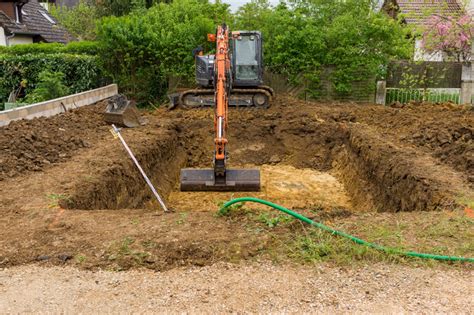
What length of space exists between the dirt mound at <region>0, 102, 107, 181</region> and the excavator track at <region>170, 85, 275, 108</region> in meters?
3.72

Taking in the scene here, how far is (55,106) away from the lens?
40.0 feet

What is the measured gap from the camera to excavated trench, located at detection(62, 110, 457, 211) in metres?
7.01

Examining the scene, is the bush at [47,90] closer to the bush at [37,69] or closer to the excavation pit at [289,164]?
the bush at [37,69]

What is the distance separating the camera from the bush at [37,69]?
51.6 feet

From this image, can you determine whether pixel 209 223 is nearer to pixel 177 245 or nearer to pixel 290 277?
pixel 177 245

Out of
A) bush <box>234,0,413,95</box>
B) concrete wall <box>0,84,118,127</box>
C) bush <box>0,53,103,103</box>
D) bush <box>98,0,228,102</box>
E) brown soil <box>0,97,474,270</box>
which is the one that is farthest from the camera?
bush <box>98,0,228,102</box>

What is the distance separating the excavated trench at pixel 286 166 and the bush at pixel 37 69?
15.0ft

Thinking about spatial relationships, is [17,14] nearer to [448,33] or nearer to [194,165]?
[194,165]

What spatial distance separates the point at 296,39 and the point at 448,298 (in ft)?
45.2

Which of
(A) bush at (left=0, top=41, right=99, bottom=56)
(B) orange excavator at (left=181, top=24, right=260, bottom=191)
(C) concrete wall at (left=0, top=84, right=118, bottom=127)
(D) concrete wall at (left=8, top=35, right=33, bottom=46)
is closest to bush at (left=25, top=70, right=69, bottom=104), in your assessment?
(C) concrete wall at (left=0, top=84, right=118, bottom=127)

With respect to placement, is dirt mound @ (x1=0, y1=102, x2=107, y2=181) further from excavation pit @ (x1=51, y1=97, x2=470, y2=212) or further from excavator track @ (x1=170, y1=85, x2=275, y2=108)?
excavator track @ (x1=170, y1=85, x2=275, y2=108)

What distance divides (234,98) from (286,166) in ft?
11.8

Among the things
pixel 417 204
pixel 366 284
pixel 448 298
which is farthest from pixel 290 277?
pixel 417 204

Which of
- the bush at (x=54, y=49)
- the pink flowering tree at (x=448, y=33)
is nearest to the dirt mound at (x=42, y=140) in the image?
the bush at (x=54, y=49)
